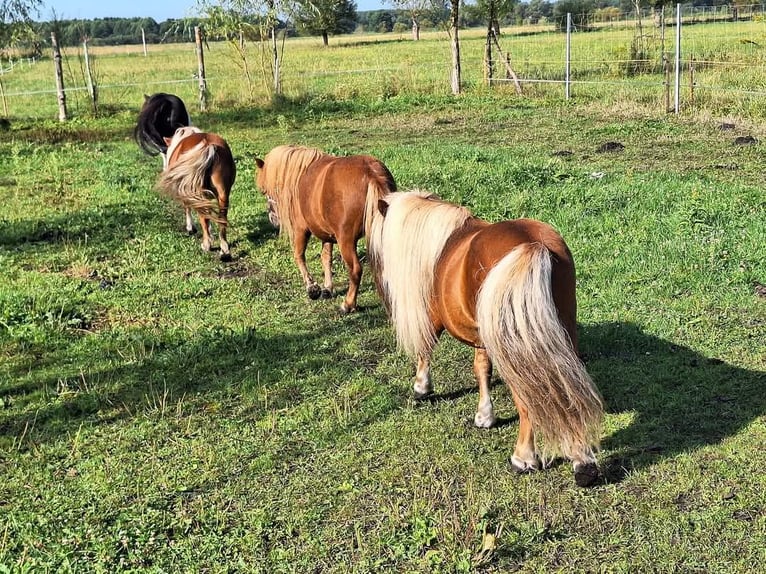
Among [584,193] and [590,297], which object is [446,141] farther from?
[590,297]

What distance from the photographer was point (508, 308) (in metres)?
3.35

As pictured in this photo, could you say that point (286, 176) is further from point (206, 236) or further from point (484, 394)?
point (484, 394)

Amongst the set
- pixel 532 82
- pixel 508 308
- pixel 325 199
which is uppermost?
pixel 532 82

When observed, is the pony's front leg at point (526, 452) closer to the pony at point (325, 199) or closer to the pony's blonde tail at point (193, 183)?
the pony at point (325, 199)

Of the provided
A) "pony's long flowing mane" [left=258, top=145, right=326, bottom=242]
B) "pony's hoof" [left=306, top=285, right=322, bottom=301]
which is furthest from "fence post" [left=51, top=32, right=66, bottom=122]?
"pony's hoof" [left=306, top=285, right=322, bottom=301]

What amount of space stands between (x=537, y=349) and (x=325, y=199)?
129 inches

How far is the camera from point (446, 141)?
13.7 meters

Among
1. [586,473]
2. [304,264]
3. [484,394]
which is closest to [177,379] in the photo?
[304,264]

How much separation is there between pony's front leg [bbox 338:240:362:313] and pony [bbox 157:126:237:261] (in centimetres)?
209

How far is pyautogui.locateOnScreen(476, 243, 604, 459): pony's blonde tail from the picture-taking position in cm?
333

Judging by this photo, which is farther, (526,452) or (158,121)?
(158,121)

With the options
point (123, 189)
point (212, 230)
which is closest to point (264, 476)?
point (212, 230)

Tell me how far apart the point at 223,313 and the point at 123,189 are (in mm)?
5141

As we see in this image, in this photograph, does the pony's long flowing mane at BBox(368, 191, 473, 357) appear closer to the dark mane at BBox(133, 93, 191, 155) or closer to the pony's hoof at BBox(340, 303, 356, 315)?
the pony's hoof at BBox(340, 303, 356, 315)
